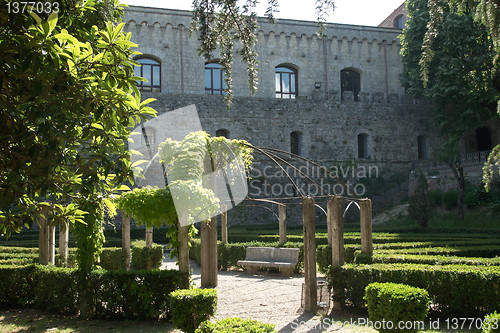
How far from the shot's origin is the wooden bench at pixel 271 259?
11391 millimetres

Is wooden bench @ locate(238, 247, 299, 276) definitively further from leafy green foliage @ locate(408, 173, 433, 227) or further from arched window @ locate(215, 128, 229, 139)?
arched window @ locate(215, 128, 229, 139)

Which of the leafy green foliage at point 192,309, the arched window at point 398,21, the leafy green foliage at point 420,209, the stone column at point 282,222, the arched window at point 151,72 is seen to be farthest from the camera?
the arched window at point 398,21

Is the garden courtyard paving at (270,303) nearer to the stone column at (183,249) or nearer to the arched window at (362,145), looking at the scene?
the stone column at (183,249)

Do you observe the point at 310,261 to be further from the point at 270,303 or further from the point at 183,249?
the point at 183,249

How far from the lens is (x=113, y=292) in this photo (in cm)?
705

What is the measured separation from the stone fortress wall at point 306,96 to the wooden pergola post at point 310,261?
49.5 ft

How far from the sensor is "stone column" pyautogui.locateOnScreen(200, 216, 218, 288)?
28.9 ft

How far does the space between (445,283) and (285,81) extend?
21281 millimetres

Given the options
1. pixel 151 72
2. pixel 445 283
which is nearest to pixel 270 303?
pixel 445 283

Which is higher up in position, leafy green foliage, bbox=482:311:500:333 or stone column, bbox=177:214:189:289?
stone column, bbox=177:214:189:289

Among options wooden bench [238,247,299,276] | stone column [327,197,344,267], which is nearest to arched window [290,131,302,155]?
wooden bench [238,247,299,276]

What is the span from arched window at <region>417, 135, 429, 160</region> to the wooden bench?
1691 cm

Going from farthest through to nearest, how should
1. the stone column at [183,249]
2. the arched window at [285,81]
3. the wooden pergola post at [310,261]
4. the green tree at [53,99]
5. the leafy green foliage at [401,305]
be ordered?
the arched window at [285,81]
the wooden pergola post at [310,261]
the stone column at [183,249]
the leafy green foliage at [401,305]
the green tree at [53,99]

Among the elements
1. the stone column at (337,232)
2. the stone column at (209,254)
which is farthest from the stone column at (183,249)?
the stone column at (337,232)
